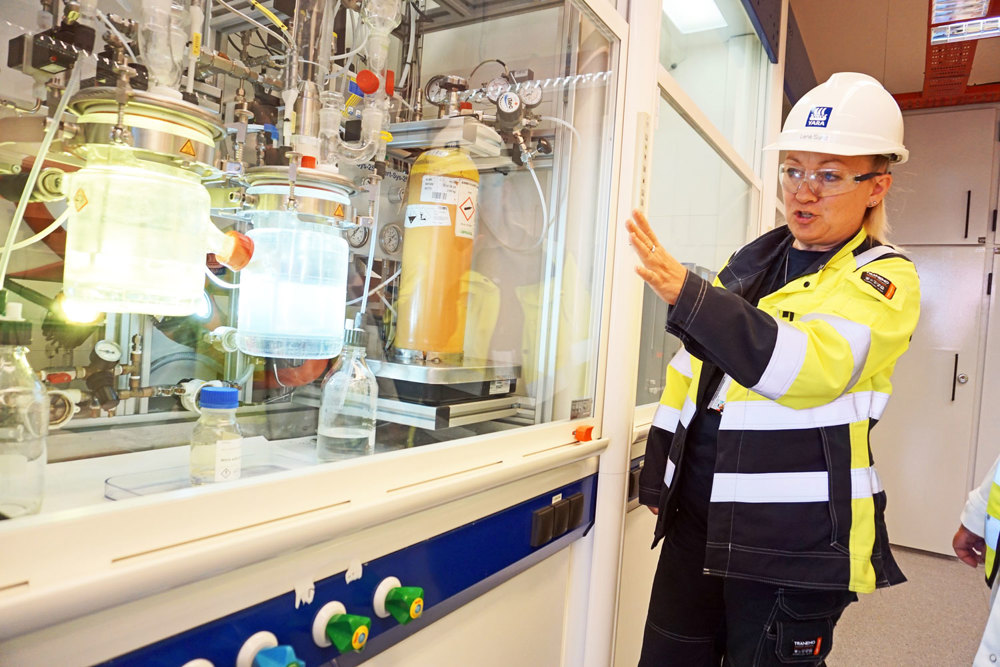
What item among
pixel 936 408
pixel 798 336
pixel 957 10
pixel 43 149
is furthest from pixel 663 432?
pixel 936 408

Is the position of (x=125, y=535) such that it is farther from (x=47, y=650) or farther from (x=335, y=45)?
(x=335, y=45)

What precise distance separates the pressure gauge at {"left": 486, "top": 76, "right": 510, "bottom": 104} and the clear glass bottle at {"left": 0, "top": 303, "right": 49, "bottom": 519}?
1.04 m

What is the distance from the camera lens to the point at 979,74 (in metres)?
3.88

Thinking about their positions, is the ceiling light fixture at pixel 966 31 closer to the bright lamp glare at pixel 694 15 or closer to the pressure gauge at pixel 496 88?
the bright lamp glare at pixel 694 15

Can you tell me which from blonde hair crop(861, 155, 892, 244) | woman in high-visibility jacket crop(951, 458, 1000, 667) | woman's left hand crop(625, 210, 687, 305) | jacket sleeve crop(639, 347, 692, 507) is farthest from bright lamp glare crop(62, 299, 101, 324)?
woman in high-visibility jacket crop(951, 458, 1000, 667)

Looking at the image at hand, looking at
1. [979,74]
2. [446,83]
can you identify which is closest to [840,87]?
[446,83]

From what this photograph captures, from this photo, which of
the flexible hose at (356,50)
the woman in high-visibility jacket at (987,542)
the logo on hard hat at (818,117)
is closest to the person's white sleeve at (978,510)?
the woman in high-visibility jacket at (987,542)

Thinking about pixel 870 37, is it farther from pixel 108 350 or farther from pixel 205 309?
pixel 108 350

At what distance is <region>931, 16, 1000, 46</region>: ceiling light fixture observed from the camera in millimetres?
3078

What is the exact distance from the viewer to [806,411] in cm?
123

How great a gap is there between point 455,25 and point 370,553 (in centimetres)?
128

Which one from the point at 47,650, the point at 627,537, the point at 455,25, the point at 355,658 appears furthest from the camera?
the point at 627,537

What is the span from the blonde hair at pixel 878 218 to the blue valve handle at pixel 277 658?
1319 millimetres

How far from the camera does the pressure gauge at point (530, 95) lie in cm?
144
